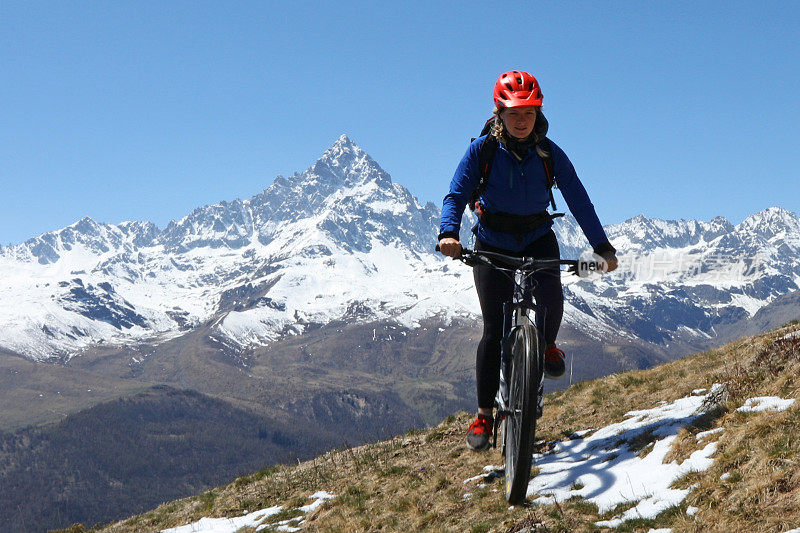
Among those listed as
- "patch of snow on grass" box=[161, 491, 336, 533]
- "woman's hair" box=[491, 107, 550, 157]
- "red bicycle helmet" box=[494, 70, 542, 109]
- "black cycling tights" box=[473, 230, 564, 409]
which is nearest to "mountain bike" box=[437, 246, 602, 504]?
"black cycling tights" box=[473, 230, 564, 409]

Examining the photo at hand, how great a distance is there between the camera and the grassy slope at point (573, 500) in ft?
21.9

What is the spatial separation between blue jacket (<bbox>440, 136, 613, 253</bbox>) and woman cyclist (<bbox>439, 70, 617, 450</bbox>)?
0.01m

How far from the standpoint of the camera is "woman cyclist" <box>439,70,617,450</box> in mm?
8227

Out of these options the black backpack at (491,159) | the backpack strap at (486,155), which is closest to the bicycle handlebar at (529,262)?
the black backpack at (491,159)

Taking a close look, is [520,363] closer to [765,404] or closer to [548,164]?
[548,164]

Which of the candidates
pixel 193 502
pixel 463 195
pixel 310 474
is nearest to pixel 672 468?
pixel 463 195

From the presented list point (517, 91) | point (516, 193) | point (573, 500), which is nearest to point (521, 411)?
point (573, 500)

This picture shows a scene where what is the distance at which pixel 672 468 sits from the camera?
8.19m

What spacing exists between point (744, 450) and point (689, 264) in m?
2.26

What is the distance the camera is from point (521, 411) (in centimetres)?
750

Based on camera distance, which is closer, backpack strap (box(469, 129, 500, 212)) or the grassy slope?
the grassy slope

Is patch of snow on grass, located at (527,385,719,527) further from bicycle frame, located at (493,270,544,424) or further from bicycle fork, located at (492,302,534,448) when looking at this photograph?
bicycle frame, located at (493,270,544,424)

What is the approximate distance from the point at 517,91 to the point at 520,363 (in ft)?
11.3

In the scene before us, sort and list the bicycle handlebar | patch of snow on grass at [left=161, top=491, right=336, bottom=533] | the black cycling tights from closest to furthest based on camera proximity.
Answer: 1. the bicycle handlebar
2. the black cycling tights
3. patch of snow on grass at [left=161, top=491, right=336, bottom=533]
